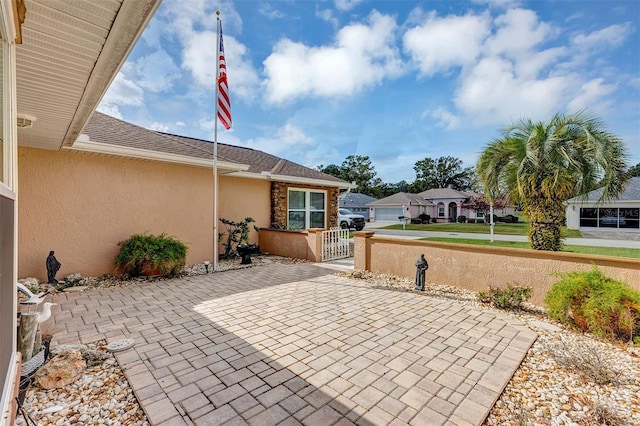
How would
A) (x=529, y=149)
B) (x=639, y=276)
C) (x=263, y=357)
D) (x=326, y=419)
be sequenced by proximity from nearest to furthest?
(x=326, y=419), (x=263, y=357), (x=639, y=276), (x=529, y=149)

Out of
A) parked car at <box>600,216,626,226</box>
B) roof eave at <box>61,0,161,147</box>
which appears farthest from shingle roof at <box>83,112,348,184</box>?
parked car at <box>600,216,626,226</box>

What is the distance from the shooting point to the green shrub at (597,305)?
387cm

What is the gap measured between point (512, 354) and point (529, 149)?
5028mm

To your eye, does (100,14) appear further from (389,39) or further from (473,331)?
(389,39)

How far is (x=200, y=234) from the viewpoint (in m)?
8.91

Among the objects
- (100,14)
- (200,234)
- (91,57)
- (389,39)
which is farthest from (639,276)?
(389,39)

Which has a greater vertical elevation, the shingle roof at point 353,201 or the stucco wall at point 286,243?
the shingle roof at point 353,201

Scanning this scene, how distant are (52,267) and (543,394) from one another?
8800 mm

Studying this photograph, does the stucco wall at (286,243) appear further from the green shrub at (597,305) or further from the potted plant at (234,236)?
the green shrub at (597,305)

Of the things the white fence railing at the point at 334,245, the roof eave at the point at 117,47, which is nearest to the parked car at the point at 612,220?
the white fence railing at the point at 334,245

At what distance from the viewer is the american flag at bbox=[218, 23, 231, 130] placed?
7.70 m

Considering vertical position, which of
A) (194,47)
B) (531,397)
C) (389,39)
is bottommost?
(531,397)

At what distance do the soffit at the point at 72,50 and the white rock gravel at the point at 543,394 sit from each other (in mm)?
3389

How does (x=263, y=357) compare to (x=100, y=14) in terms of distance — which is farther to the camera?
(x=263, y=357)
